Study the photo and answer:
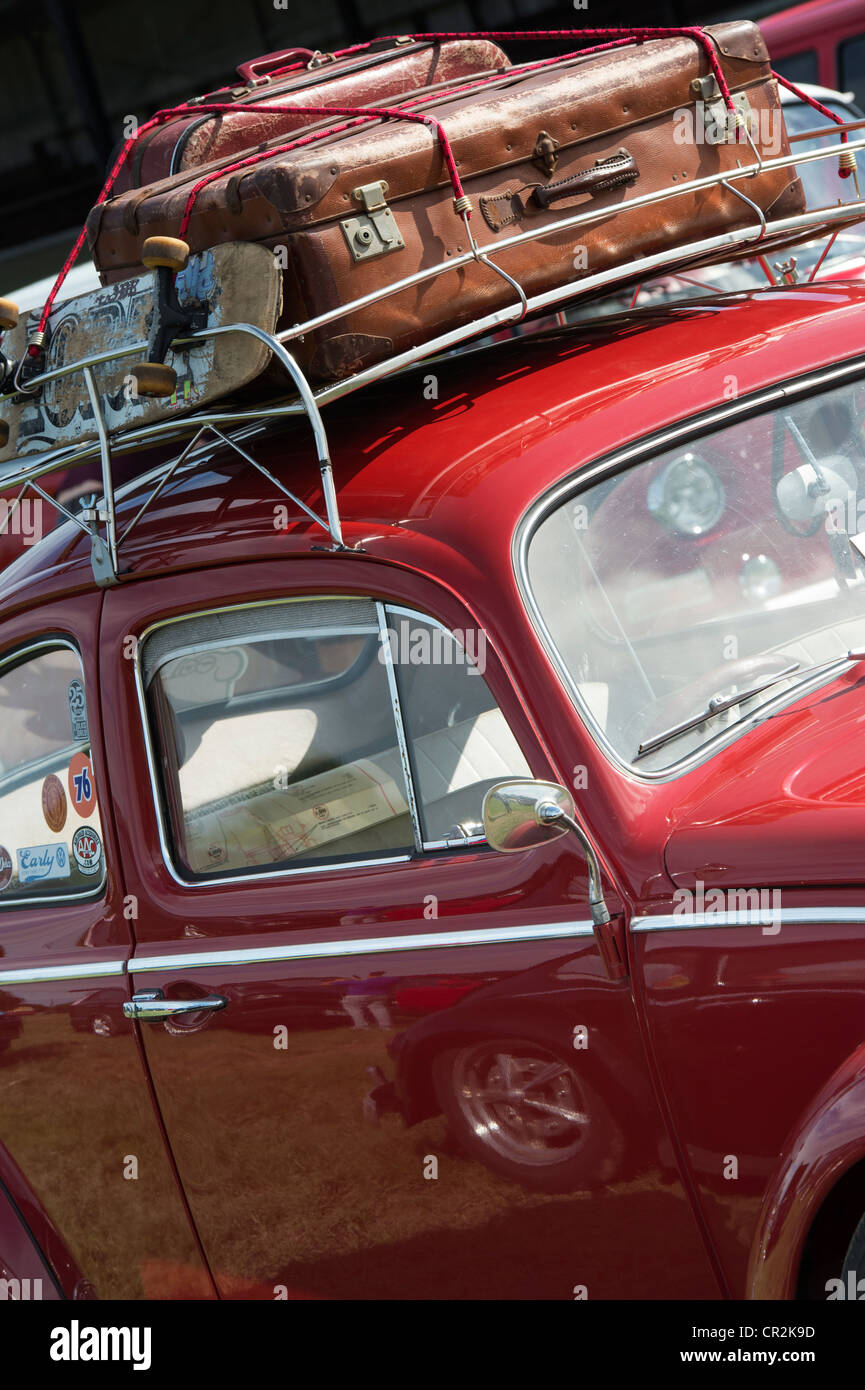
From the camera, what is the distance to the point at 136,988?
9.61ft

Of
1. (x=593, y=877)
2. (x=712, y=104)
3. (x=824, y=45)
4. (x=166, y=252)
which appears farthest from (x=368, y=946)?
(x=824, y=45)

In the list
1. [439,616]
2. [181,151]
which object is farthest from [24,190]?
[439,616]

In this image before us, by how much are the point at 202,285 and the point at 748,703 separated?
1.33 meters

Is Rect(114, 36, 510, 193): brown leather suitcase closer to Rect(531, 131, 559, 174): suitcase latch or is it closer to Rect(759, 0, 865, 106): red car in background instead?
Rect(531, 131, 559, 174): suitcase latch

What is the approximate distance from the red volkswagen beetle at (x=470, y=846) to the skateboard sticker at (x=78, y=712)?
0.01 meters

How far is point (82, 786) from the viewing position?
3105 millimetres

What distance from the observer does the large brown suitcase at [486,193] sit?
2760 millimetres

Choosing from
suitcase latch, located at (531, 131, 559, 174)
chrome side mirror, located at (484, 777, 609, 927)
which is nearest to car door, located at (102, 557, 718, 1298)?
chrome side mirror, located at (484, 777, 609, 927)

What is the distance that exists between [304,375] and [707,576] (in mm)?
837

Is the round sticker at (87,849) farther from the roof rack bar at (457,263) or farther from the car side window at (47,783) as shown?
the roof rack bar at (457,263)

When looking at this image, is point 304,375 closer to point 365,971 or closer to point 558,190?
point 558,190

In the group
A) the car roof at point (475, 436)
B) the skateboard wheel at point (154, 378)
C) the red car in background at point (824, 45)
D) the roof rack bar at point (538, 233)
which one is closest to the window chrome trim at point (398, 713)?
the car roof at point (475, 436)

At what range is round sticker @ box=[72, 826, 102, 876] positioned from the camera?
309 centimetres

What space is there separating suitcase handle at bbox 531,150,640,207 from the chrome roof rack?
0.06 m
